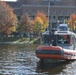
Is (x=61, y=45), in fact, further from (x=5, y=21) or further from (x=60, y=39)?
(x=5, y=21)

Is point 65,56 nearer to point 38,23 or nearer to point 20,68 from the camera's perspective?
point 20,68

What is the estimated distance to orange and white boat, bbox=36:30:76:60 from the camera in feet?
132

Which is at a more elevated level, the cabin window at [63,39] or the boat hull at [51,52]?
the cabin window at [63,39]

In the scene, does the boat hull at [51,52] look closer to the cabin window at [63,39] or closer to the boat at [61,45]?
the boat at [61,45]

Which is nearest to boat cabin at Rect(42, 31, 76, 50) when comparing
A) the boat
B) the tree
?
the boat

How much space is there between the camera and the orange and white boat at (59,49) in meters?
40.3

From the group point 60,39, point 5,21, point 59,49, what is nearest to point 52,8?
point 5,21

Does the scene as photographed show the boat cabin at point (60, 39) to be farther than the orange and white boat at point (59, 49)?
Yes

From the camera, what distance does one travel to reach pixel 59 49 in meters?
40.2

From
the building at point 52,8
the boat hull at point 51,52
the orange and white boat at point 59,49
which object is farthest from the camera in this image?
the building at point 52,8

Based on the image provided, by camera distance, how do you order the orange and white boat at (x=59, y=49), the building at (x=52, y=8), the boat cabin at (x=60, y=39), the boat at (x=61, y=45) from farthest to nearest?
the building at (x=52, y=8) → the boat cabin at (x=60, y=39) → the boat at (x=61, y=45) → the orange and white boat at (x=59, y=49)

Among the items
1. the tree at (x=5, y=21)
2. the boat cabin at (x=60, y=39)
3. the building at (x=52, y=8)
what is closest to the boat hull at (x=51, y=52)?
the boat cabin at (x=60, y=39)

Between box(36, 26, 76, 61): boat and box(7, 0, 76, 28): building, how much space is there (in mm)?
110650

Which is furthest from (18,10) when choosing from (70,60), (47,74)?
(47,74)
